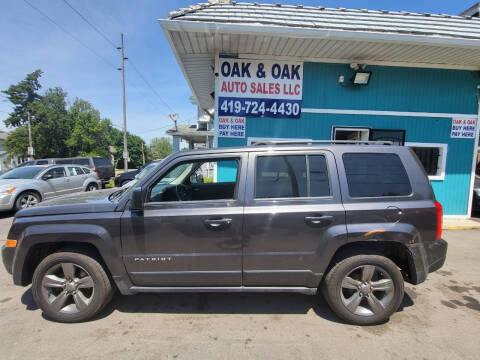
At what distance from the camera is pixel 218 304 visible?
283 cm

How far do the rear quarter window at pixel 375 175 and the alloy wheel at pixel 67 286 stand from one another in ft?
9.87

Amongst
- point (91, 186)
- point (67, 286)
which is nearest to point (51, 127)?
point (91, 186)

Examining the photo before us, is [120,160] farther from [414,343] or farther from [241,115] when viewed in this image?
[414,343]

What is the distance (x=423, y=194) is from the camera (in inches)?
97.1

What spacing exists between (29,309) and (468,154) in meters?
9.89

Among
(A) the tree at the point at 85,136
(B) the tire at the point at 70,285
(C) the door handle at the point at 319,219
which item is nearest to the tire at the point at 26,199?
(B) the tire at the point at 70,285

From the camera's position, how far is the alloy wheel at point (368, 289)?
97.9 inches

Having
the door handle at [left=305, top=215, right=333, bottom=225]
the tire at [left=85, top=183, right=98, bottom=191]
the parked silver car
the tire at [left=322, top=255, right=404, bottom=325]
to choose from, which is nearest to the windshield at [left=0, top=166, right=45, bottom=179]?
the parked silver car

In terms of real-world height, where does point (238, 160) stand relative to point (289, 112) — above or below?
below

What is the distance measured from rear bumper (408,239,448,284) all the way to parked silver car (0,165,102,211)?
9454 millimetres

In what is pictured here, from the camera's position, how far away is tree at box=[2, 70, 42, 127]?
45750mm

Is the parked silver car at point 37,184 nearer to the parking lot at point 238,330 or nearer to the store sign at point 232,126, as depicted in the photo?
the parking lot at point 238,330

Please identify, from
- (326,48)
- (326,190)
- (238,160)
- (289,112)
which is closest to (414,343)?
(326,190)

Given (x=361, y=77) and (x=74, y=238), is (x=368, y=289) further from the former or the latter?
(x=361, y=77)
